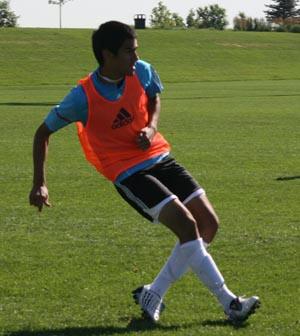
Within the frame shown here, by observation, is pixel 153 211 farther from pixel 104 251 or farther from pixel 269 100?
pixel 269 100

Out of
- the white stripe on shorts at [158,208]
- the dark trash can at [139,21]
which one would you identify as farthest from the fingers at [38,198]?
the dark trash can at [139,21]

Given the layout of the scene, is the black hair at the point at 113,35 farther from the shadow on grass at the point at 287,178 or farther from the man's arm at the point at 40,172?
the shadow on grass at the point at 287,178

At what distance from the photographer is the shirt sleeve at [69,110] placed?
643 cm

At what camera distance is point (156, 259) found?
8547mm

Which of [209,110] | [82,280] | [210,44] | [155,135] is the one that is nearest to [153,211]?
[155,135]

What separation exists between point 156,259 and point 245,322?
2145 mm

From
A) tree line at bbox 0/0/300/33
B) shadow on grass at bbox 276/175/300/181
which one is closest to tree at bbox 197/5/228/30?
tree line at bbox 0/0/300/33

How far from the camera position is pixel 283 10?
554 feet

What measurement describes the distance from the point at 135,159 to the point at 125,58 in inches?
25.1

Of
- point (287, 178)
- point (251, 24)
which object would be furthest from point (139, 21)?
point (287, 178)

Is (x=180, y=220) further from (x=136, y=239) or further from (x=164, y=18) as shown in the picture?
(x=164, y=18)

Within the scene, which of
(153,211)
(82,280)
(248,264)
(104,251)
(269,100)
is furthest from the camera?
(269,100)

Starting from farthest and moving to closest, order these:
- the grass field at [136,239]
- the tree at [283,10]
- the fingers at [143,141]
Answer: the tree at [283,10] → the grass field at [136,239] → the fingers at [143,141]

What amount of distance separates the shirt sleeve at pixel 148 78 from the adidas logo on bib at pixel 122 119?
1.01ft
